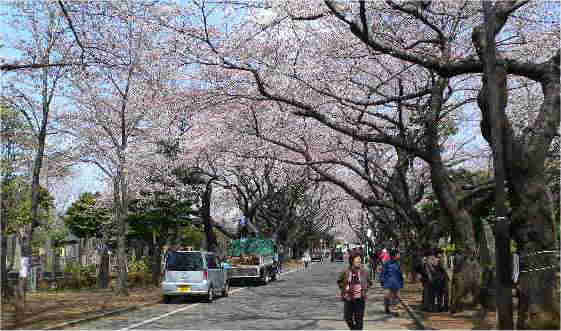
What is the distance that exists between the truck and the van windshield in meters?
10.0

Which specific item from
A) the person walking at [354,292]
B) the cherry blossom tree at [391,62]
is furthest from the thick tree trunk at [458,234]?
the person walking at [354,292]

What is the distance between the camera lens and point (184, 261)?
2195 cm

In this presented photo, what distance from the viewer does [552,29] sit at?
18219 millimetres

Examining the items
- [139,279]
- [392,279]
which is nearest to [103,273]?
[139,279]

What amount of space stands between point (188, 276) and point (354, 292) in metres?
11.5

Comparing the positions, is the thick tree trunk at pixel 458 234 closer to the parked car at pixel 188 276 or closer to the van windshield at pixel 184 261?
the parked car at pixel 188 276

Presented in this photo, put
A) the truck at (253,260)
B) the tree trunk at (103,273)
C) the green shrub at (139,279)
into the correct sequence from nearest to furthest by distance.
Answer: the tree trunk at (103,273), the green shrub at (139,279), the truck at (253,260)

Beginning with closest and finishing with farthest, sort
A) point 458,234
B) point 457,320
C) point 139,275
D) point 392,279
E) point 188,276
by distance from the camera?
1. point 457,320
2. point 458,234
3. point 392,279
4. point 188,276
5. point 139,275

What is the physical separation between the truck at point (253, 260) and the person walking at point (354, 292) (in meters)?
20.8

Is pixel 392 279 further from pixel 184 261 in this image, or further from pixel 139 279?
pixel 139 279

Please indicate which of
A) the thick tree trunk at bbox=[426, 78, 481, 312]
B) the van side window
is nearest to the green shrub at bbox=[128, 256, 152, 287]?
the van side window

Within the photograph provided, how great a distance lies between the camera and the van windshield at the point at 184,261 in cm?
2178

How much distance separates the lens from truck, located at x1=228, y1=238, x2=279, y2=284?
31859mm

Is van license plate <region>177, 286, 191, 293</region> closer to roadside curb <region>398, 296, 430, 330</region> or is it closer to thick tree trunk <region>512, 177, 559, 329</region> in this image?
roadside curb <region>398, 296, 430, 330</region>
